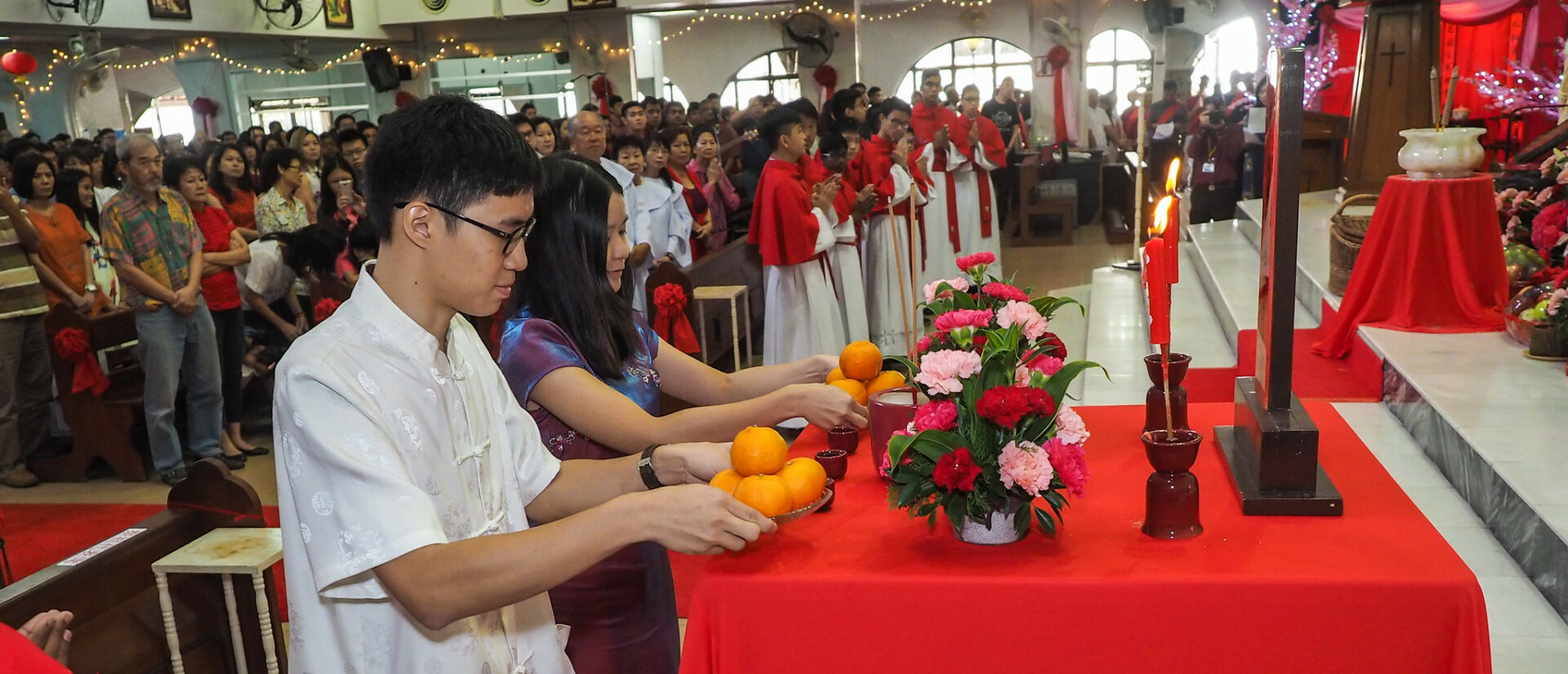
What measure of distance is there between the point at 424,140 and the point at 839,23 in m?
12.9

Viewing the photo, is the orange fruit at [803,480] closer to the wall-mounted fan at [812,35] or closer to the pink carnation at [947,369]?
the pink carnation at [947,369]

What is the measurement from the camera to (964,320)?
151 centimetres

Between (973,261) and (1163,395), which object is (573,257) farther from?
(1163,395)

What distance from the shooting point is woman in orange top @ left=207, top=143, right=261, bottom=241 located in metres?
6.19

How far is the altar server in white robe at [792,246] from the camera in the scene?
523 centimetres

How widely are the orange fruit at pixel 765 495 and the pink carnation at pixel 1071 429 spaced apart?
0.34 metres

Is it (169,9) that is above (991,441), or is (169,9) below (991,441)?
above

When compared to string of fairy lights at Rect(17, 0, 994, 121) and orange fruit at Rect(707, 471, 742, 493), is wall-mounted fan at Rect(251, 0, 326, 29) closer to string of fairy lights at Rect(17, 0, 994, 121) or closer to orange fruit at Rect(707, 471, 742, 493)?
string of fairy lights at Rect(17, 0, 994, 121)

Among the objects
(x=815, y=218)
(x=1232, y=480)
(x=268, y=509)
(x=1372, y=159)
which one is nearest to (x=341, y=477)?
(x=1232, y=480)

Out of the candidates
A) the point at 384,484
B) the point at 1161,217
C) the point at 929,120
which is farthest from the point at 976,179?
the point at 384,484

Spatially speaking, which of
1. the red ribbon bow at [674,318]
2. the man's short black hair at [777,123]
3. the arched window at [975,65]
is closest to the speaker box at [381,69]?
the arched window at [975,65]

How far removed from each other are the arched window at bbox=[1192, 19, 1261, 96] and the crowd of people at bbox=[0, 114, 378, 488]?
11.6 metres

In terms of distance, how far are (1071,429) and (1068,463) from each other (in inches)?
2.5

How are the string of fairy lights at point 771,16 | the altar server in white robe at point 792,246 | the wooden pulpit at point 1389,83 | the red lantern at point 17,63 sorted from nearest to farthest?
the altar server in white robe at point 792,246, the wooden pulpit at point 1389,83, the red lantern at point 17,63, the string of fairy lights at point 771,16
